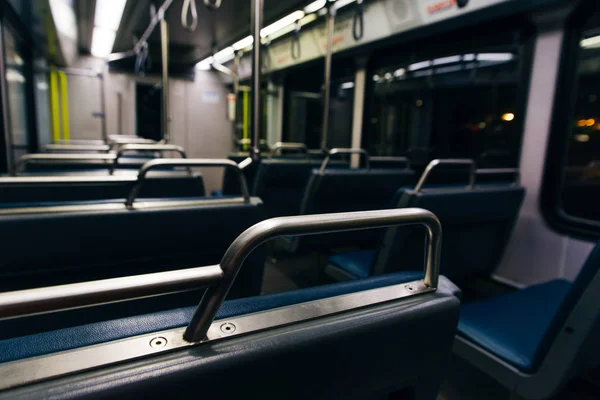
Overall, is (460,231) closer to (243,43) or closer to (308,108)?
(308,108)

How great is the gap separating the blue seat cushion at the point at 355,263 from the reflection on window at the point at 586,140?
1396 millimetres

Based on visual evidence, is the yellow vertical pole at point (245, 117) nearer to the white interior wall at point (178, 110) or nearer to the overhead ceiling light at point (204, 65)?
the white interior wall at point (178, 110)

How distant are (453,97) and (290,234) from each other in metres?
3.25


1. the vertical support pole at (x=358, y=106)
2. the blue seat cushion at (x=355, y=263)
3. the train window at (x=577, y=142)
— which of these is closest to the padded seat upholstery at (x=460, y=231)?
the blue seat cushion at (x=355, y=263)

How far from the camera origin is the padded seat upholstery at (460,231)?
1731 millimetres

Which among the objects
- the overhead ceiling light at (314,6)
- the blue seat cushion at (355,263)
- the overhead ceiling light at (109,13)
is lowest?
the blue seat cushion at (355,263)

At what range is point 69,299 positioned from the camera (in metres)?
0.45

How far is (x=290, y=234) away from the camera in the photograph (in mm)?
590

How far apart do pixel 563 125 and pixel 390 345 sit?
248 cm

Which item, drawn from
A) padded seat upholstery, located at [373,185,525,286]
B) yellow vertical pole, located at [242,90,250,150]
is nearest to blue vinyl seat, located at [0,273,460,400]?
padded seat upholstery, located at [373,185,525,286]

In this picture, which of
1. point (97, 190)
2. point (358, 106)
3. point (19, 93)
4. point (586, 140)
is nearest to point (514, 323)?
point (586, 140)

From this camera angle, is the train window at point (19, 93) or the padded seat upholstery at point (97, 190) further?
the train window at point (19, 93)

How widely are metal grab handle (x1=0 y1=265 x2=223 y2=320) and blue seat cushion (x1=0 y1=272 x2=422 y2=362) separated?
8 centimetres

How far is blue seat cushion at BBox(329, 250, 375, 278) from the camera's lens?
2.00 meters
